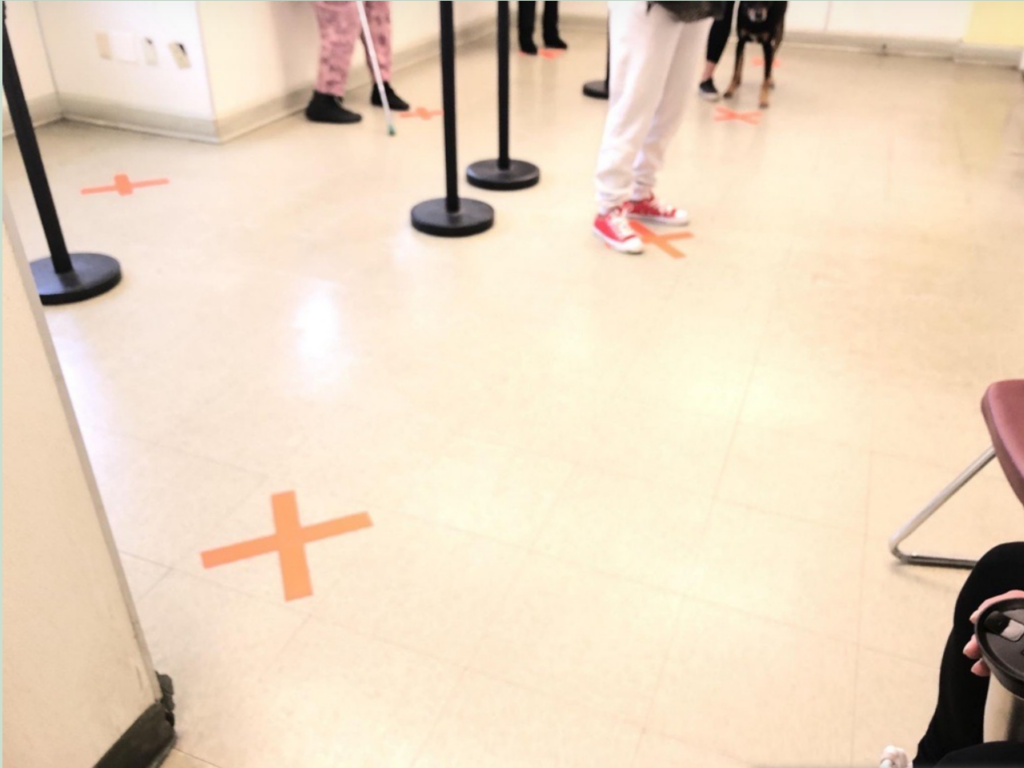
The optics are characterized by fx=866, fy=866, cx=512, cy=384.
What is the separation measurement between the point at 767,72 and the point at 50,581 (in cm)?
387

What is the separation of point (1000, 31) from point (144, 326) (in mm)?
4954

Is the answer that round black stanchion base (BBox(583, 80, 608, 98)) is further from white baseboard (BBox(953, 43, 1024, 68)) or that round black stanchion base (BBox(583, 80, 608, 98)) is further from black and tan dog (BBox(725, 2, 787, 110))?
white baseboard (BBox(953, 43, 1024, 68))

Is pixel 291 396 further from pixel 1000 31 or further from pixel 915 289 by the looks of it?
pixel 1000 31

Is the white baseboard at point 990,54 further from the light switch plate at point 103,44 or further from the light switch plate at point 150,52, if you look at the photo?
the light switch plate at point 103,44

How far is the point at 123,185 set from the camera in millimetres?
3107

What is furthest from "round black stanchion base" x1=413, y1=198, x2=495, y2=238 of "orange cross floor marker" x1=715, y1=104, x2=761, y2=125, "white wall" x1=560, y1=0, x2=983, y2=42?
"white wall" x1=560, y1=0, x2=983, y2=42

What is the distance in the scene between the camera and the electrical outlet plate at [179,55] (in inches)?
134

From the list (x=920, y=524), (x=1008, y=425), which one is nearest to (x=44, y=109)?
(x=920, y=524)

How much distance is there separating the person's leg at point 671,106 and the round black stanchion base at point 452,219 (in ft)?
1.63

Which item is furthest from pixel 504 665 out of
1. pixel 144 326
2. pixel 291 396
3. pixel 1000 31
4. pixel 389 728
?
pixel 1000 31

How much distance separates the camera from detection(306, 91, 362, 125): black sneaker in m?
3.82

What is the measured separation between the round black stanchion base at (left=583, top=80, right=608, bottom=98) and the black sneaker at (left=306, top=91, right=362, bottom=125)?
3.90ft

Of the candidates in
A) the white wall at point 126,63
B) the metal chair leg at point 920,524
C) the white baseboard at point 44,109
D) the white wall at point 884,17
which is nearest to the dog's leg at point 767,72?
the white wall at point 884,17

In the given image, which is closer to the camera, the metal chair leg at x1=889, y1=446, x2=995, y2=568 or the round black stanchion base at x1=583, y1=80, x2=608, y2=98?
the metal chair leg at x1=889, y1=446, x2=995, y2=568
